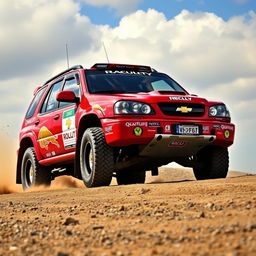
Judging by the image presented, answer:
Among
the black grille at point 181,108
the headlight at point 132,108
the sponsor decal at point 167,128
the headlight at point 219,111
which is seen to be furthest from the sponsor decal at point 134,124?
the headlight at point 219,111

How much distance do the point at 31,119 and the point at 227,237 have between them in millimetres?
8076

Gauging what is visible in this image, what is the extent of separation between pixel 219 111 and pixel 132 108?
5.08 feet

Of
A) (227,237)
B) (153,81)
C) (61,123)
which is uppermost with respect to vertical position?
(153,81)

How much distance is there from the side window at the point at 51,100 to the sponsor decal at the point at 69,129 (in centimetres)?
62

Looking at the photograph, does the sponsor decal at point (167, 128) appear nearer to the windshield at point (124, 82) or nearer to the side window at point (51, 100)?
the windshield at point (124, 82)

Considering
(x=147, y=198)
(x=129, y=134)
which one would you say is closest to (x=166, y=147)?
(x=129, y=134)

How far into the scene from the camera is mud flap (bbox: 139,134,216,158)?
318 inches

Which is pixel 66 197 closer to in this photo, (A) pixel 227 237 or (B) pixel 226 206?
(B) pixel 226 206

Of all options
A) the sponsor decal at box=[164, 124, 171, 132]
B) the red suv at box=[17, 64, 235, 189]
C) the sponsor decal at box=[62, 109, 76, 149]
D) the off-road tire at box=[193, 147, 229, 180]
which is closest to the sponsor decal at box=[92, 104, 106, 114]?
the red suv at box=[17, 64, 235, 189]

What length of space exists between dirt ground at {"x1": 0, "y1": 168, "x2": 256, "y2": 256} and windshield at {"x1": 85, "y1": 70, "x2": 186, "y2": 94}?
252 centimetres

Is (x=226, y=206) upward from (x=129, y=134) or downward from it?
downward

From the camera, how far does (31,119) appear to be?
10930 mm

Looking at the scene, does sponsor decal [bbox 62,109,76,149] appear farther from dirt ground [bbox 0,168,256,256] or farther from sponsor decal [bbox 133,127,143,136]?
dirt ground [bbox 0,168,256,256]

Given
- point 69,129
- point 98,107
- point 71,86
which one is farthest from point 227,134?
point 71,86
